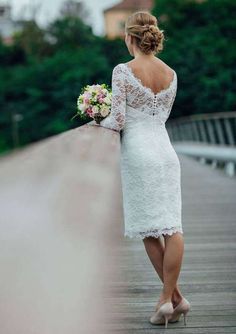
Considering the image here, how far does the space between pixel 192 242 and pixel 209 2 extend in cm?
6163

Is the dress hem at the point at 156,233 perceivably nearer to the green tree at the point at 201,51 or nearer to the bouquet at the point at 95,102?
the bouquet at the point at 95,102

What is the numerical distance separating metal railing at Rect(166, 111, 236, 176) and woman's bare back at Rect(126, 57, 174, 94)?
11666mm

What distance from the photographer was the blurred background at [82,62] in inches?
2453

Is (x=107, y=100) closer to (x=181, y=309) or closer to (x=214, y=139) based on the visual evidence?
(x=181, y=309)

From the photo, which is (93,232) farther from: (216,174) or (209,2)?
(209,2)

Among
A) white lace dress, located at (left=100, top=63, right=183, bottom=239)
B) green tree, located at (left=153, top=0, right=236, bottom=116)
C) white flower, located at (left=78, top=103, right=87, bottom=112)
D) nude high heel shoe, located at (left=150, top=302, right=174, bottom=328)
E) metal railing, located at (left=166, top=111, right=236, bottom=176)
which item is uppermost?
green tree, located at (left=153, top=0, right=236, bottom=116)

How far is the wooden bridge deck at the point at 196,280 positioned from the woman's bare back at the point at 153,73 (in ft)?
3.87

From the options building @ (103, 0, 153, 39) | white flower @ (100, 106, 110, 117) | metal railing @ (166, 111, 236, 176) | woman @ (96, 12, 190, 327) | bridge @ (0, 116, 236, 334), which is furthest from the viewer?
building @ (103, 0, 153, 39)

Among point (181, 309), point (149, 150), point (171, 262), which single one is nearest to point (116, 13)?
point (149, 150)

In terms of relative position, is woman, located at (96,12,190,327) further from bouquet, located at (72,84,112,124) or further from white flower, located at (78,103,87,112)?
white flower, located at (78,103,87,112)

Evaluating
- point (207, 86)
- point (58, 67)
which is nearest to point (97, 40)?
point (58, 67)

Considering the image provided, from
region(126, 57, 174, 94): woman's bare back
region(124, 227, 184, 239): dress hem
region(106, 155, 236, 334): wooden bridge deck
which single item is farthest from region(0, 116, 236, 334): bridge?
region(124, 227, 184, 239): dress hem

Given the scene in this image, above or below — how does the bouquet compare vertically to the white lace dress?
above

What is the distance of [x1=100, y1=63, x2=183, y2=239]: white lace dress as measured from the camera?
416 cm
